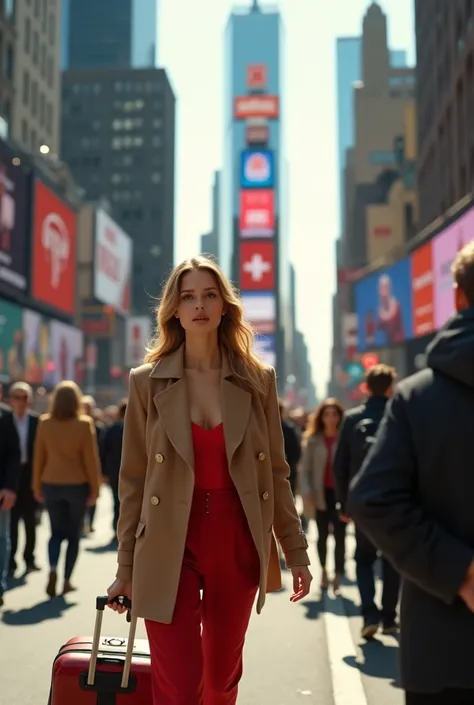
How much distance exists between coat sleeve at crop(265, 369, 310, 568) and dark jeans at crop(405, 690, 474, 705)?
51.4 inches

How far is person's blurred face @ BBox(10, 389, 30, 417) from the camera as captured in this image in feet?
33.4

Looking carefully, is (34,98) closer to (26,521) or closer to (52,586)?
(26,521)

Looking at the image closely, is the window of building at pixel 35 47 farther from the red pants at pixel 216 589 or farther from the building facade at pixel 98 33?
the building facade at pixel 98 33

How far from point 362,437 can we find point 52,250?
4368 centimetres

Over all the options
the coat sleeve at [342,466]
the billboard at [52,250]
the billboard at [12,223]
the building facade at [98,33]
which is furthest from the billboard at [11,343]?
the building facade at [98,33]

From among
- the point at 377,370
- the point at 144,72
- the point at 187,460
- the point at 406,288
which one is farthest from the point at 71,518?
the point at 144,72

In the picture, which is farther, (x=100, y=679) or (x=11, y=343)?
(x=11, y=343)

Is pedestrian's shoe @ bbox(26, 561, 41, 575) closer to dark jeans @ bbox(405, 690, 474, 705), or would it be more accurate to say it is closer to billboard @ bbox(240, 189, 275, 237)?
dark jeans @ bbox(405, 690, 474, 705)

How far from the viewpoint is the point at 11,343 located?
42.9m

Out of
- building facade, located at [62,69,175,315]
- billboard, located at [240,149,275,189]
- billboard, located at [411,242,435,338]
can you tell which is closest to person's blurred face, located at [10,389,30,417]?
billboard, located at [411,242,435,338]

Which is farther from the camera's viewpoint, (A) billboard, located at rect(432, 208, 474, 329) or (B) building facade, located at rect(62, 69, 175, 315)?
(B) building facade, located at rect(62, 69, 175, 315)

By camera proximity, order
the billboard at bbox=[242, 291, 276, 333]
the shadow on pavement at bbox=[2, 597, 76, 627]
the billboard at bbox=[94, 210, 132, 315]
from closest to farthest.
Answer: the shadow on pavement at bbox=[2, 597, 76, 627], the billboard at bbox=[94, 210, 132, 315], the billboard at bbox=[242, 291, 276, 333]

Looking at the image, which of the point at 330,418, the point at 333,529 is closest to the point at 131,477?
the point at 333,529

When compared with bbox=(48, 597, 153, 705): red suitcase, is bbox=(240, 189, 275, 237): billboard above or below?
above
